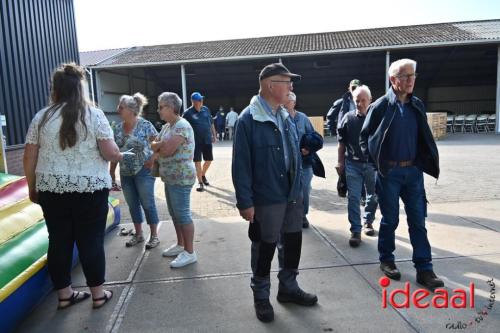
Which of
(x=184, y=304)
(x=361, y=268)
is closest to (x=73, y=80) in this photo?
(x=184, y=304)

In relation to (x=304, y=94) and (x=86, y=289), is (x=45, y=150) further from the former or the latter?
(x=304, y=94)

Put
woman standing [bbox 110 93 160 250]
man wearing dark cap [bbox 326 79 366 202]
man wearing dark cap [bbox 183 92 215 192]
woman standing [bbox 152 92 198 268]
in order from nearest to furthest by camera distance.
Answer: woman standing [bbox 152 92 198 268]
woman standing [bbox 110 93 160 250]
man wearing dark cap [bbox 326 79 366 202]
man wearing dark cap [bbox 183 92 215 192]

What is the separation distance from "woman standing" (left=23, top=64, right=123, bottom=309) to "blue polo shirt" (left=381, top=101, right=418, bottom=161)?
222 centimetres

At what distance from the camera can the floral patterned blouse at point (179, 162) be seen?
366 cm

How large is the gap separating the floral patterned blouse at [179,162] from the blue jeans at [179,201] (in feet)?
0.20

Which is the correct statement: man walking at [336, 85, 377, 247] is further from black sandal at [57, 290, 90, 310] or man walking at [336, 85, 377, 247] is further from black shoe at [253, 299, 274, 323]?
black sandal at [57, 290, 90, 310]

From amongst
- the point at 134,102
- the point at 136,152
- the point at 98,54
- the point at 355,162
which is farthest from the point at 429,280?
the point at 98,54

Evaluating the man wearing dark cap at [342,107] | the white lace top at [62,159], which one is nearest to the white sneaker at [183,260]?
the white lace top at [62,159]

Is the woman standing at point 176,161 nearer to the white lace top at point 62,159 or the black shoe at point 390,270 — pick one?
the white lace top at point 62,159

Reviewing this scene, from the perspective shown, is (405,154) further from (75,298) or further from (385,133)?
(75,298)

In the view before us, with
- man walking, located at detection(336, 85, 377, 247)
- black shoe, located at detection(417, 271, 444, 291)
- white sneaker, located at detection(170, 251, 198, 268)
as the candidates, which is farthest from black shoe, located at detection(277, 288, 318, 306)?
man walking, located at detection(336, 85, 377, 247)

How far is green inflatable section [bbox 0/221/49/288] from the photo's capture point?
8.88 feet

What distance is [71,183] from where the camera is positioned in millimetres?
2734

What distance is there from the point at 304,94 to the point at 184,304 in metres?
27.0
